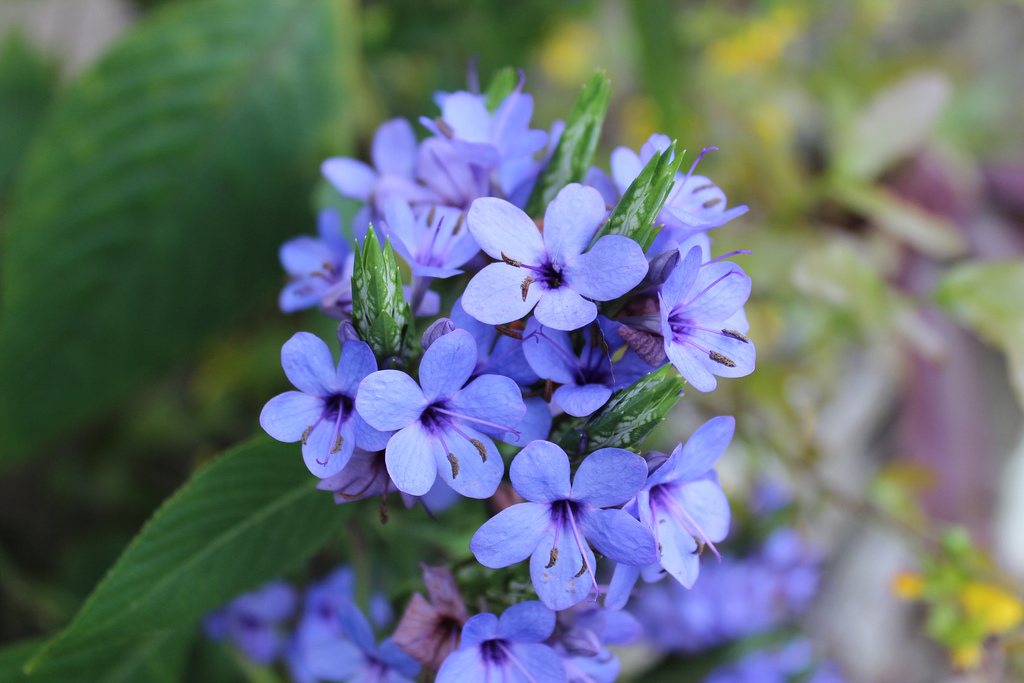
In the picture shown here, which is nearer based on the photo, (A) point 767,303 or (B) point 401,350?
(B) point 401,350

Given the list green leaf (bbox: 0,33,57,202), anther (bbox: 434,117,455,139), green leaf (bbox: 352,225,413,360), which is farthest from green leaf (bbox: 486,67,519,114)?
green leaf (bbox: 0,33,57,202)

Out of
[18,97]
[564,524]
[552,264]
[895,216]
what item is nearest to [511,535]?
[564,524]

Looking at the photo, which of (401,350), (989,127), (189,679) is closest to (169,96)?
(401,350)

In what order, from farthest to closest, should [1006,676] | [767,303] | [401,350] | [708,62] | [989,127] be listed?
1. [989,127]
2. [708,62]
3. [767,303]
4. [1006,676]
5. [401,350]

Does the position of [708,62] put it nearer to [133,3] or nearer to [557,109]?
[557,109]

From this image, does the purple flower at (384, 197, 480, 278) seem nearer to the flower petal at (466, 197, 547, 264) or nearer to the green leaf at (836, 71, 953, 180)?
the flower petal at (466, 197, 547, 264)
